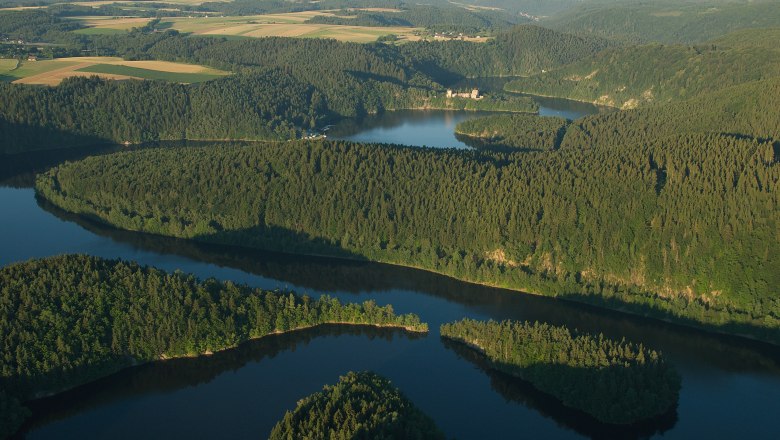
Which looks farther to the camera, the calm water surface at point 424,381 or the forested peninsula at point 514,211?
the forested peninsula at point 514,211

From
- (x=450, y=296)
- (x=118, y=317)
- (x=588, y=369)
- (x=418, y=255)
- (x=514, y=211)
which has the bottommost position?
(x=450, y=296)

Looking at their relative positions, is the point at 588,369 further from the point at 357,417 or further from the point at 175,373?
the point at 175,373

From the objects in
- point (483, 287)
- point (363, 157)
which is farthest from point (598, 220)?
point (363, 157)

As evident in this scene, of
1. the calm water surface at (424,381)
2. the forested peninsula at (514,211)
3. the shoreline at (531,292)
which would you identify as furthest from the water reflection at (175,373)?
the forested peninsula at (514,211)

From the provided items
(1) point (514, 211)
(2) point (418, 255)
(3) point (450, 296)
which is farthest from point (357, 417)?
(1) point (514, 211)

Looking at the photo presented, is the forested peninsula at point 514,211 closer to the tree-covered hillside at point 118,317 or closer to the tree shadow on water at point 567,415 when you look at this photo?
the tree shadow on water at point 567,415

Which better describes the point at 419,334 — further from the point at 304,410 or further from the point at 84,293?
the point at 84,293
